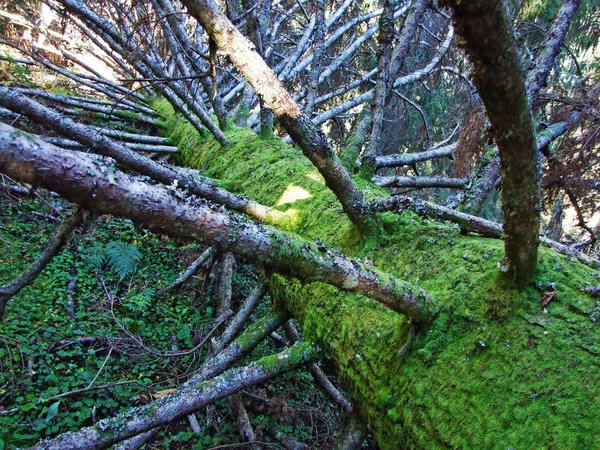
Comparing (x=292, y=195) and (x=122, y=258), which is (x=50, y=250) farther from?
(x=122, y=258)

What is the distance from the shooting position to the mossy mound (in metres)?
1.29

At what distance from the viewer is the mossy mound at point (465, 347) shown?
1.29m

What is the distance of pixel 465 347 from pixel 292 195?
1843mm

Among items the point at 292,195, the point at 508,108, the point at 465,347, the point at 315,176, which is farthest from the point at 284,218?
the point at 508,108

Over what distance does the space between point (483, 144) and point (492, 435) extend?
261cm

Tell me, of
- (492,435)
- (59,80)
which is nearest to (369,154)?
(492,435)

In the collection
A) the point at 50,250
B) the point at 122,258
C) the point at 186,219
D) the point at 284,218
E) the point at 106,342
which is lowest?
the point at 106,342

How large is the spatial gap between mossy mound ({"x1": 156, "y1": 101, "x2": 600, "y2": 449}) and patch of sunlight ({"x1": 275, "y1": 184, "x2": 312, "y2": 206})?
713 millimetres

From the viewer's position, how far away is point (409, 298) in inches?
60.4

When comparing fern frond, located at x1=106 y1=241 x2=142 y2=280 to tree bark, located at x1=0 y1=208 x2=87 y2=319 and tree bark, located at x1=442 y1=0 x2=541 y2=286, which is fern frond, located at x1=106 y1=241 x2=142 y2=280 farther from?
tree bark, located at x1=442 y1=0 x2=541 y2=286

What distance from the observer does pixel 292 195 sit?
3051 millimetres

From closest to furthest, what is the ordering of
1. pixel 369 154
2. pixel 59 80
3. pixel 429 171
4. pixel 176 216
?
pixel 176 216 → pixel 369 154 → pixel 59 80 → pixel 429 171

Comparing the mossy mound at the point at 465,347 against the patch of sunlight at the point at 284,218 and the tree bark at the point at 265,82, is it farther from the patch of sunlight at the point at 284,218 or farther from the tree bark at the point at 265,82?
the tree bark at the point at 265,82

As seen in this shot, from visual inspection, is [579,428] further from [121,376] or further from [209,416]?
[121,376]
